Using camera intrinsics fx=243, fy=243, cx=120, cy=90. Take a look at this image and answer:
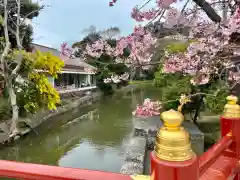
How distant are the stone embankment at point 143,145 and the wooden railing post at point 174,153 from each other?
2976 mm

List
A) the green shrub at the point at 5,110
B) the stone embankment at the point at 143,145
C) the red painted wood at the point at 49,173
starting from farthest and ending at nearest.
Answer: the green shrub at the point at 5,110 → the stone embankment at the point at 143,145 → the red painted wood at the point at 49,173

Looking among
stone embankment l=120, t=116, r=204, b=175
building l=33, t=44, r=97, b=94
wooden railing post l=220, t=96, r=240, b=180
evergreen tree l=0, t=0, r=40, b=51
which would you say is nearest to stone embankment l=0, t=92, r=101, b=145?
building l=33, t=44, r=97, b=94

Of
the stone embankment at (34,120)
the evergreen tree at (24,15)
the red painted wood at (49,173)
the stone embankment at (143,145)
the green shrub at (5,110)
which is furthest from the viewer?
the evergreen tree at (24,15)

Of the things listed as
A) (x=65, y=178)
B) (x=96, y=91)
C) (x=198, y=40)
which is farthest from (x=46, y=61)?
(x=96, y=91)

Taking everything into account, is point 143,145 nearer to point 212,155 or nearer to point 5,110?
point 212,155

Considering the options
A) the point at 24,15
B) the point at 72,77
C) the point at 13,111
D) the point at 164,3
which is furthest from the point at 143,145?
the point at 72,77

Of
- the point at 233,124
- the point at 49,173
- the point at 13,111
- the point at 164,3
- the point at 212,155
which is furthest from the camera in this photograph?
the point at 13,111

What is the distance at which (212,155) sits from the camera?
1150mm

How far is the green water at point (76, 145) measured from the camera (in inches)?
222

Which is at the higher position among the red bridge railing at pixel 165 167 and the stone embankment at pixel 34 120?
the red bridge railing at pixel 165 167

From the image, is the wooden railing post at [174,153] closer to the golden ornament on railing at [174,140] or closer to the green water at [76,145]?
the golden ornament on railing at [174,140]

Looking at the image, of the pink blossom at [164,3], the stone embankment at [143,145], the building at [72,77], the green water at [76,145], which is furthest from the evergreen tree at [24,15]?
the pink blossom at [164,3]

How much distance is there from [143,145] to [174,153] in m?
4.55

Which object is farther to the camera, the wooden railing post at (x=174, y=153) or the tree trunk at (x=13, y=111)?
the tree trunk at (x=13, y=111)
